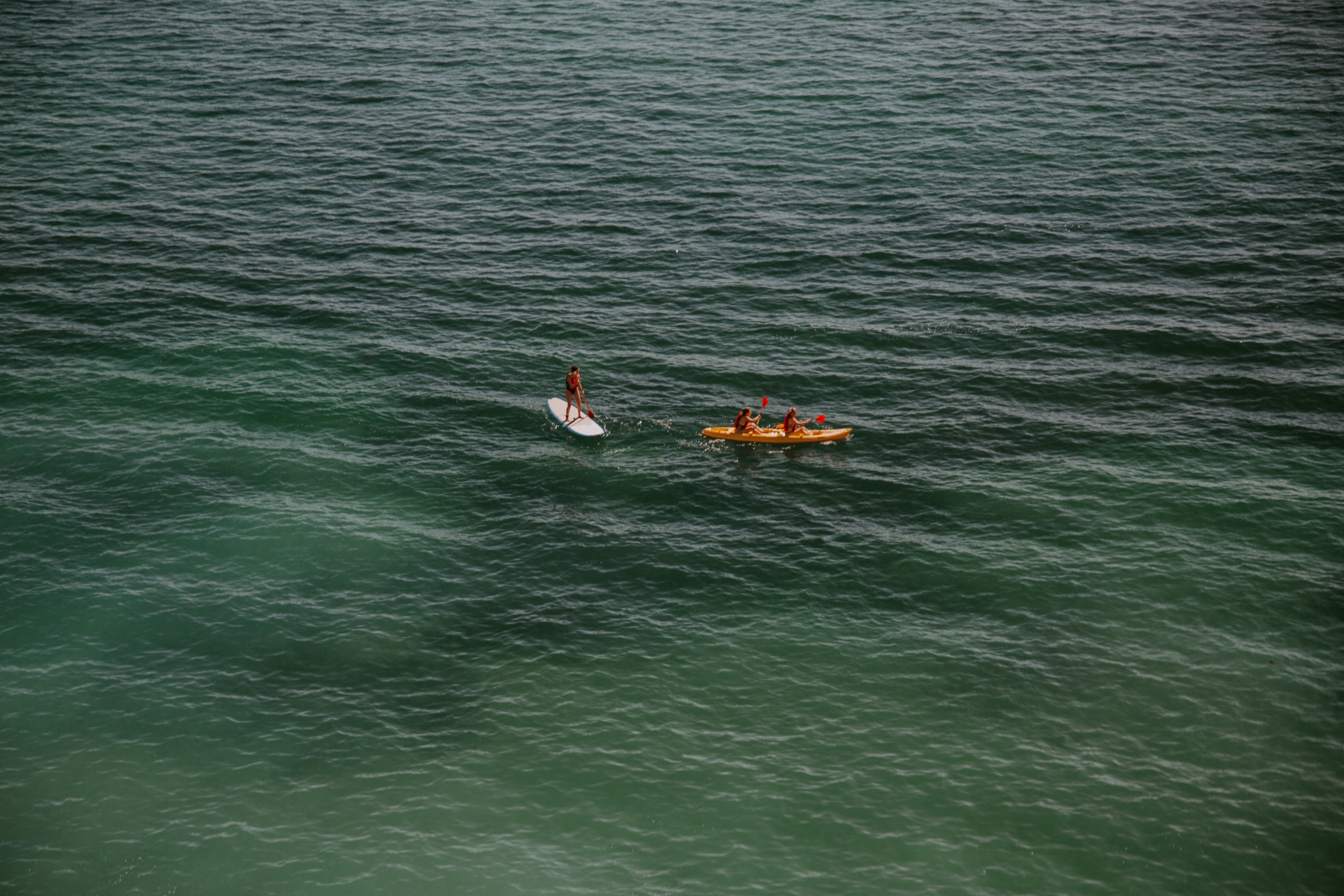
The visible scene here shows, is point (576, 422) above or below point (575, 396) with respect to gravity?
below

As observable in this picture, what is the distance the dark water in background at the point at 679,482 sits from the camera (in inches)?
1411

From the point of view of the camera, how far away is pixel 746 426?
182ft

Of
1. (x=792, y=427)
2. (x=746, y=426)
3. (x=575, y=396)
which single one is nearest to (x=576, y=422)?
(x=575, y=396)

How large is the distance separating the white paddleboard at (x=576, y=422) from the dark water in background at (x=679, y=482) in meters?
0.74

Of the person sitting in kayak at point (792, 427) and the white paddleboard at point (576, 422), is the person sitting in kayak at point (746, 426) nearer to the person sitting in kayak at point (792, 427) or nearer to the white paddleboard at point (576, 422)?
the person sitting in kayak at point (792, 427)

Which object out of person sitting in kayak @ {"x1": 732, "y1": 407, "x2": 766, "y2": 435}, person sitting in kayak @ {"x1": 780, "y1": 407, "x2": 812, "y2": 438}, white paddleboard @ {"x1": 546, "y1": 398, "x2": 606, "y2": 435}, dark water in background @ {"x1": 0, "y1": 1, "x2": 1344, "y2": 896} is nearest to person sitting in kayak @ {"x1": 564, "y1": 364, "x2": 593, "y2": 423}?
white paddleboard @ {"x1": 546, "y1": 398, "x2": 606, "y2": 435}

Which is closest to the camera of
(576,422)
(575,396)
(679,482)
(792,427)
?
(679,482)

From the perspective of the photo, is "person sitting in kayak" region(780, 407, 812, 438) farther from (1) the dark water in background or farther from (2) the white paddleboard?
(2) the white paddleboard

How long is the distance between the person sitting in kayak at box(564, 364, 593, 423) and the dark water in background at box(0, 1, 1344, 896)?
4.52 ft

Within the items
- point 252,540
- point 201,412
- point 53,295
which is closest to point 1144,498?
point 252,540

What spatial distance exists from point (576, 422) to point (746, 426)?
8.50m

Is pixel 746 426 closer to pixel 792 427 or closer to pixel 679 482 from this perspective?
pixel 792 427

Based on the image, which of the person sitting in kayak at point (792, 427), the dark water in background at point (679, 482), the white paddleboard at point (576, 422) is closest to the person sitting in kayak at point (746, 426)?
the person sitting in kayak at point (792, 427)

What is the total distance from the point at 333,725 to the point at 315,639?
16.8 ft
